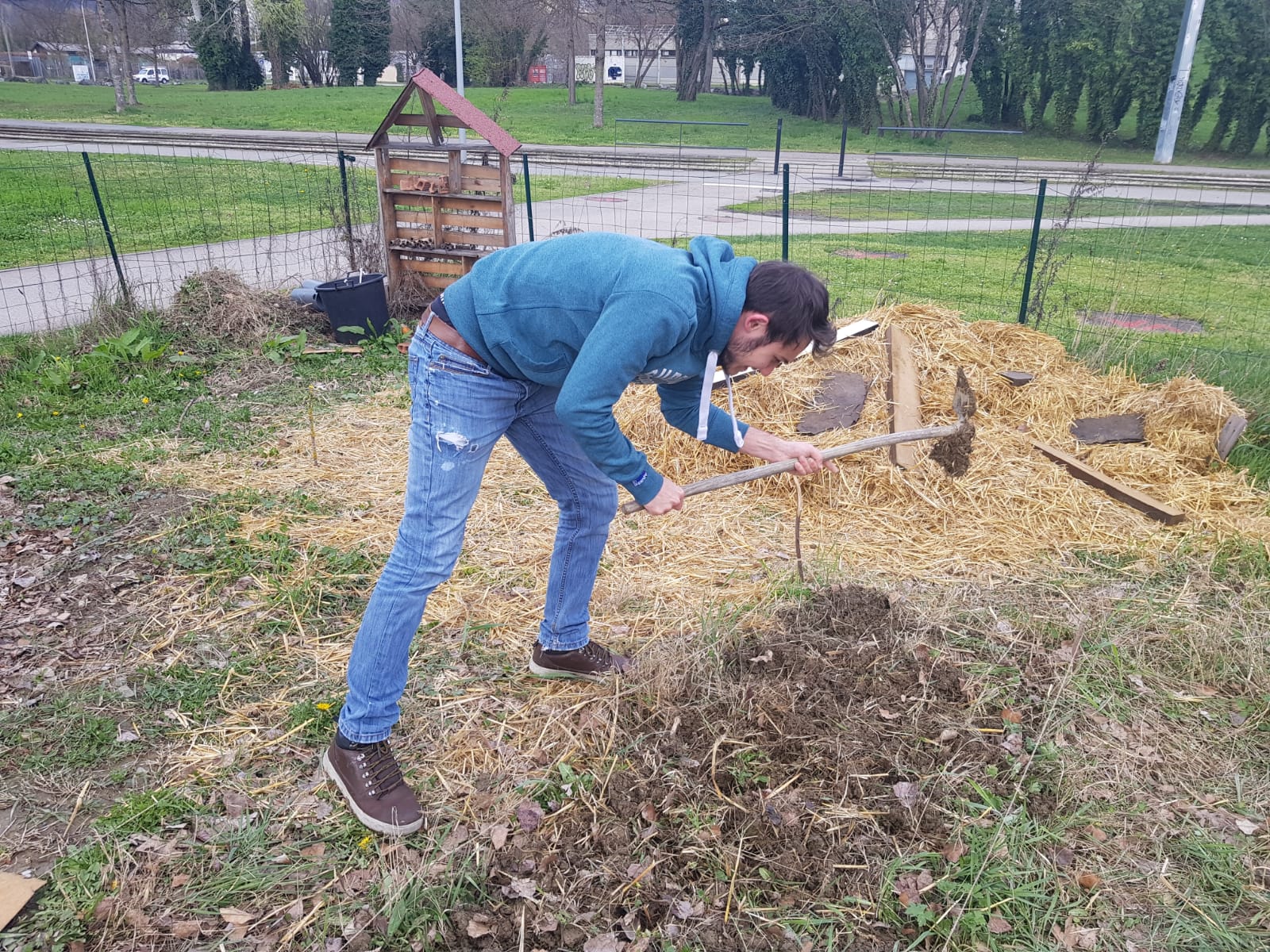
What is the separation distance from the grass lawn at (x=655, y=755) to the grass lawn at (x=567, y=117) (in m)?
18.0

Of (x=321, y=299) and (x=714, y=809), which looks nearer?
(x=714, y=809)

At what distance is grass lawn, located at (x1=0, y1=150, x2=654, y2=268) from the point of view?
9945 millimetres

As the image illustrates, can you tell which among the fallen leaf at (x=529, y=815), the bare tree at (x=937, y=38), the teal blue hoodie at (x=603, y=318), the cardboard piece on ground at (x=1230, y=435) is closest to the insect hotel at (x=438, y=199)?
the cardboard piece on ground at (x=1230, y=435)

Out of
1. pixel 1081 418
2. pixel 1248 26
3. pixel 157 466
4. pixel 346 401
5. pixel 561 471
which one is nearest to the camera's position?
pixel 561 471

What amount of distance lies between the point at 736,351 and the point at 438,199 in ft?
20.8

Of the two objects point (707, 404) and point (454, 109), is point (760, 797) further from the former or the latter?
→ point (454, 109)

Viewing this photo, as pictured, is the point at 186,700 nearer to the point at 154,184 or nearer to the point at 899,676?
the point at 899,676

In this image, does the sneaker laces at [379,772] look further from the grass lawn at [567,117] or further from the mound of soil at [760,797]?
→ the grass lawn at [567,117]

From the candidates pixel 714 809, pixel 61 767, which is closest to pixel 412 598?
pixel 714 809

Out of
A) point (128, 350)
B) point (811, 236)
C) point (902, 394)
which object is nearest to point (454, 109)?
point (128, 350)

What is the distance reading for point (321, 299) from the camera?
731 centimetres

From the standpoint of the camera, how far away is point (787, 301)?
7.13ft

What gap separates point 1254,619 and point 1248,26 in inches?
1016

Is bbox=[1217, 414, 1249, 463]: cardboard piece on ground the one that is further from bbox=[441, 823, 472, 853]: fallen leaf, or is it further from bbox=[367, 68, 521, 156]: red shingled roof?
bbox=[367, 68, 521, 156]: red shingled roof
